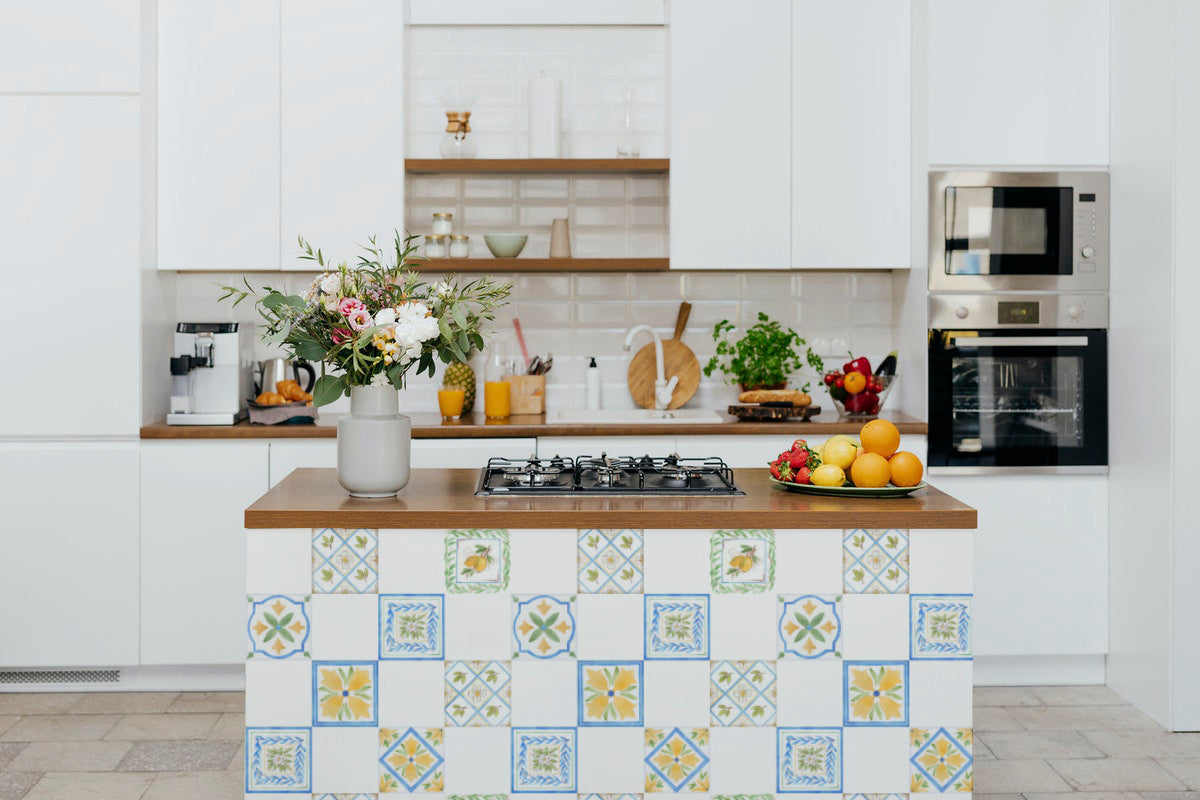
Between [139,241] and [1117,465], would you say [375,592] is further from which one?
[1117,465]

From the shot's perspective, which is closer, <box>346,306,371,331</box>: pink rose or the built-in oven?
<box>346,306,371,331</box>: pink rose

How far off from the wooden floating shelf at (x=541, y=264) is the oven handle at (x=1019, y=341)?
105 centimetres

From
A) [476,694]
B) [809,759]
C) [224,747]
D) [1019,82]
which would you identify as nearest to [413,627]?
[476,694]

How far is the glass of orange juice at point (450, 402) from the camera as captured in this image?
432 cm

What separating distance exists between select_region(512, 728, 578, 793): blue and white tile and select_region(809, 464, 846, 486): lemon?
2.56 ft

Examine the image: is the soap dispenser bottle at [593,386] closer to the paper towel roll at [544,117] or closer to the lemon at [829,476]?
the paper towel roll at [544,117]

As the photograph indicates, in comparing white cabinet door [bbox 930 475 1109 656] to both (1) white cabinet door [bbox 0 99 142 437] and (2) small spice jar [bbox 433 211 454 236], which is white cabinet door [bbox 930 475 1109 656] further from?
(1) white cabinet door [bbox 0 99 142 437]

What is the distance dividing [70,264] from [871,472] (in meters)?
2.70

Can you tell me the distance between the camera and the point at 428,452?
13.3 feet

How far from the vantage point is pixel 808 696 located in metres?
2.65

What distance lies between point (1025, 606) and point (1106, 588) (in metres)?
0.28

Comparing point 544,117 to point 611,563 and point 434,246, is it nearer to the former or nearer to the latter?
point 434,246

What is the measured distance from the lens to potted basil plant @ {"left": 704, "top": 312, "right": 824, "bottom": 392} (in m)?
4.42

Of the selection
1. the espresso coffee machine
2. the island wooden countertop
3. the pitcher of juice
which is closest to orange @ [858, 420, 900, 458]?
the island wooden countertop
